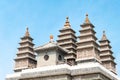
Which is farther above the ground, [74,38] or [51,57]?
[74,38]

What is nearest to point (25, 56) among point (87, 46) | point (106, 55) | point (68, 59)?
point (68, 59)

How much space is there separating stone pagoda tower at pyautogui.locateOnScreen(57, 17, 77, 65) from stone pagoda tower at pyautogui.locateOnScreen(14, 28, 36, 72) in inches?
188

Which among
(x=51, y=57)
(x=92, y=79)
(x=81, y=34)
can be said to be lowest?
(x=92, y=79)

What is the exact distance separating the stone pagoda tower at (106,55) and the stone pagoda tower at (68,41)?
4801 millimetres

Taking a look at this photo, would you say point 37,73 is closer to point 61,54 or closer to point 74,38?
point 61,54

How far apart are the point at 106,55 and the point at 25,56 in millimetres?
12862

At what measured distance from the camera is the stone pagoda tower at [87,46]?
38.5 metres

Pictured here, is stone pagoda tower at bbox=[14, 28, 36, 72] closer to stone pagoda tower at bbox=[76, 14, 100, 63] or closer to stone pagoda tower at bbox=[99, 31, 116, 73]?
stone pagoda tower at bbox=[76, 14, 100, 63]

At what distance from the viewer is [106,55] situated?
153 ft

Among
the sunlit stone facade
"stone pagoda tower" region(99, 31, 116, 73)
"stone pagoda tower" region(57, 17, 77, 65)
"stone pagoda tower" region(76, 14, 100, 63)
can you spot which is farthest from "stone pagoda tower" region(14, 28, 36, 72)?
"stone pagoda tower" region(99, 31, 116, 73)

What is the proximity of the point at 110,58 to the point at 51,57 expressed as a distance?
13084 mm

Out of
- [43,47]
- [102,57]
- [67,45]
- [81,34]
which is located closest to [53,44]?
[43,47]

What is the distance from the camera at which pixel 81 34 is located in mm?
39750

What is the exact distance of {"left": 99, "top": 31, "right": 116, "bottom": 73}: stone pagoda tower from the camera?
1826 inches
